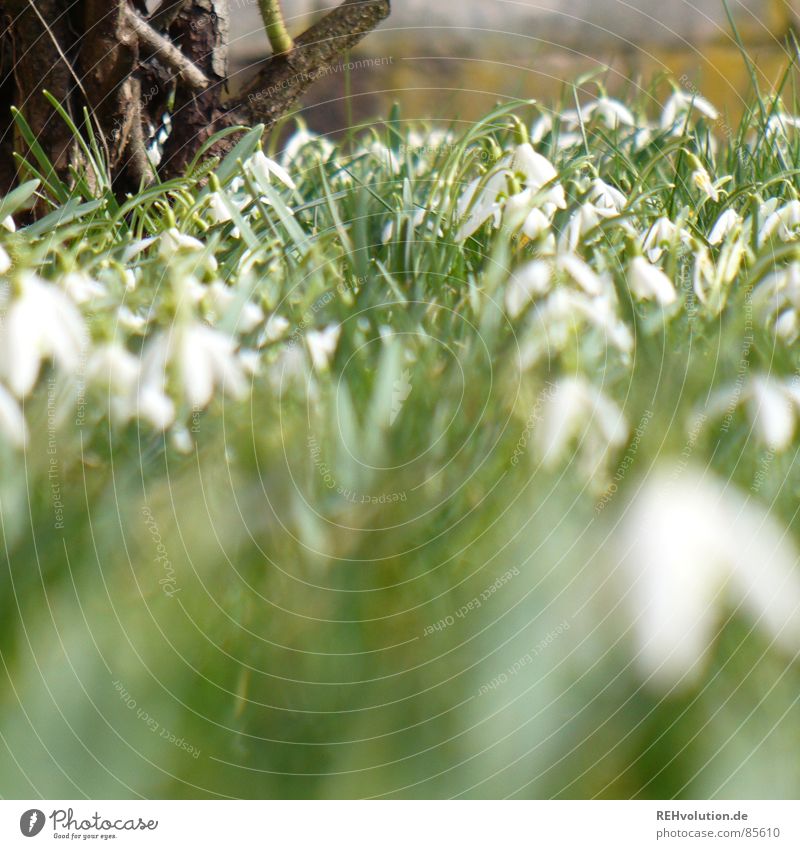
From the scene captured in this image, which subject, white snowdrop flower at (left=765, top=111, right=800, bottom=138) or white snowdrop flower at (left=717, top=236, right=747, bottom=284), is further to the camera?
white snowdrop flower at (left=765, top=111, right=800, bottom=138)

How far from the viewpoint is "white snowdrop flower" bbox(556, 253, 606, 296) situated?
72 cm

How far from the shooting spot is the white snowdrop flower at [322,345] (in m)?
0.67

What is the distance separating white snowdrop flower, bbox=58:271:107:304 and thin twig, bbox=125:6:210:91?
444mm

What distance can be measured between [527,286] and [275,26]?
0.54 m

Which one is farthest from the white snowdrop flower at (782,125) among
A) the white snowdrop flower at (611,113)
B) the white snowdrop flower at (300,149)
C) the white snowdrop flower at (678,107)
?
the white snowdrop flower at (300,149)

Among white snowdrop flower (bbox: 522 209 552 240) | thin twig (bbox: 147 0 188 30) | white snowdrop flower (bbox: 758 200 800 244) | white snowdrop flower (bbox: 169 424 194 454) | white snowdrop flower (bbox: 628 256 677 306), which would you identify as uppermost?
thin twig (bbox: 147 0 188 30)

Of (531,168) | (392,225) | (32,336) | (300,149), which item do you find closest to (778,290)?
(531,168)

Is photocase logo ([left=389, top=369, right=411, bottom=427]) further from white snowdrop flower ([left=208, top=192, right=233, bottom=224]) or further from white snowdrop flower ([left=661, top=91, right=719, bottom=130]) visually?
white snowdrop flower ([left=661, top=91, right=719, bottom=130])

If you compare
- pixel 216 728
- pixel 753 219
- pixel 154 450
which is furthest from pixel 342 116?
pixel 216 728

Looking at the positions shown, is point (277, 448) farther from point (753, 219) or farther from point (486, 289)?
point (753, 219)

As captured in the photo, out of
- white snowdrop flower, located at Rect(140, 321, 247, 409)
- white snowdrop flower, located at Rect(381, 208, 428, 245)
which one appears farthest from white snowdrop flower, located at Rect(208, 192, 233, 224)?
white snowdrop flower, located at Rect(140, 321, 247, 409)

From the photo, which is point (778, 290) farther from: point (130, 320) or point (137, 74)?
point (137, 74)

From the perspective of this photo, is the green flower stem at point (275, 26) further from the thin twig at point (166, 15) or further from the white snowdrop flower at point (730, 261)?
the white snowdrop flower at point (730, 261)

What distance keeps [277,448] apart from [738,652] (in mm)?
365
